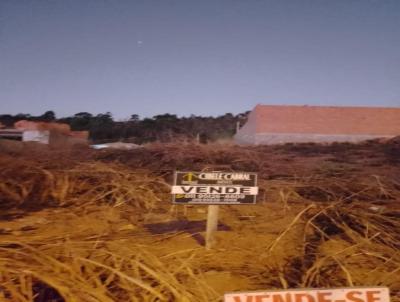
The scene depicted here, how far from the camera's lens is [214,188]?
10.4 feet

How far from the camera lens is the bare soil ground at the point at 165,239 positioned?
244 cm

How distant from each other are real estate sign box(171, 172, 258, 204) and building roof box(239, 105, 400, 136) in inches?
1008

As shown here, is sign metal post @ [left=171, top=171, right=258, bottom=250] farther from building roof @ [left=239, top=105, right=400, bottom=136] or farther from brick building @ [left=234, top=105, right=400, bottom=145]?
building roof @ [left=239, top=105, right=400, bottom=136]

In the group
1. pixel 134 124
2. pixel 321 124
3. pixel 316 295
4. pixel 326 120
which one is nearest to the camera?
pixel 316 295

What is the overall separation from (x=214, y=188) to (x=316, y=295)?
1.50 meters

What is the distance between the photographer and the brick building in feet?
92.2

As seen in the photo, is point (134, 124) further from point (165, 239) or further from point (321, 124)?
point (165, 239)

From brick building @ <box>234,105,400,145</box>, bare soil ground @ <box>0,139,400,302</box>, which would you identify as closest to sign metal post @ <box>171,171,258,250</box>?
bare soil ground @ <box>0,139,400,302</box>

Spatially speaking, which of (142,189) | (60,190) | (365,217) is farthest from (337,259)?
(60,190)

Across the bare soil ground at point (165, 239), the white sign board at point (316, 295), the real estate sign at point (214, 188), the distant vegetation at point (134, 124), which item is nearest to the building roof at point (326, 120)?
the distant vegetation at point (134, 124)

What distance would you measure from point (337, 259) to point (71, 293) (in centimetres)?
207

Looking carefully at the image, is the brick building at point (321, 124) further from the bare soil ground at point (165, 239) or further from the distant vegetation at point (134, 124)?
the bare soil ground at point (165, 239)

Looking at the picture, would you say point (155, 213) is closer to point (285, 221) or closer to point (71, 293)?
point (285, 221)

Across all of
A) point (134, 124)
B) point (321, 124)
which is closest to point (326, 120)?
point (321, 124)
